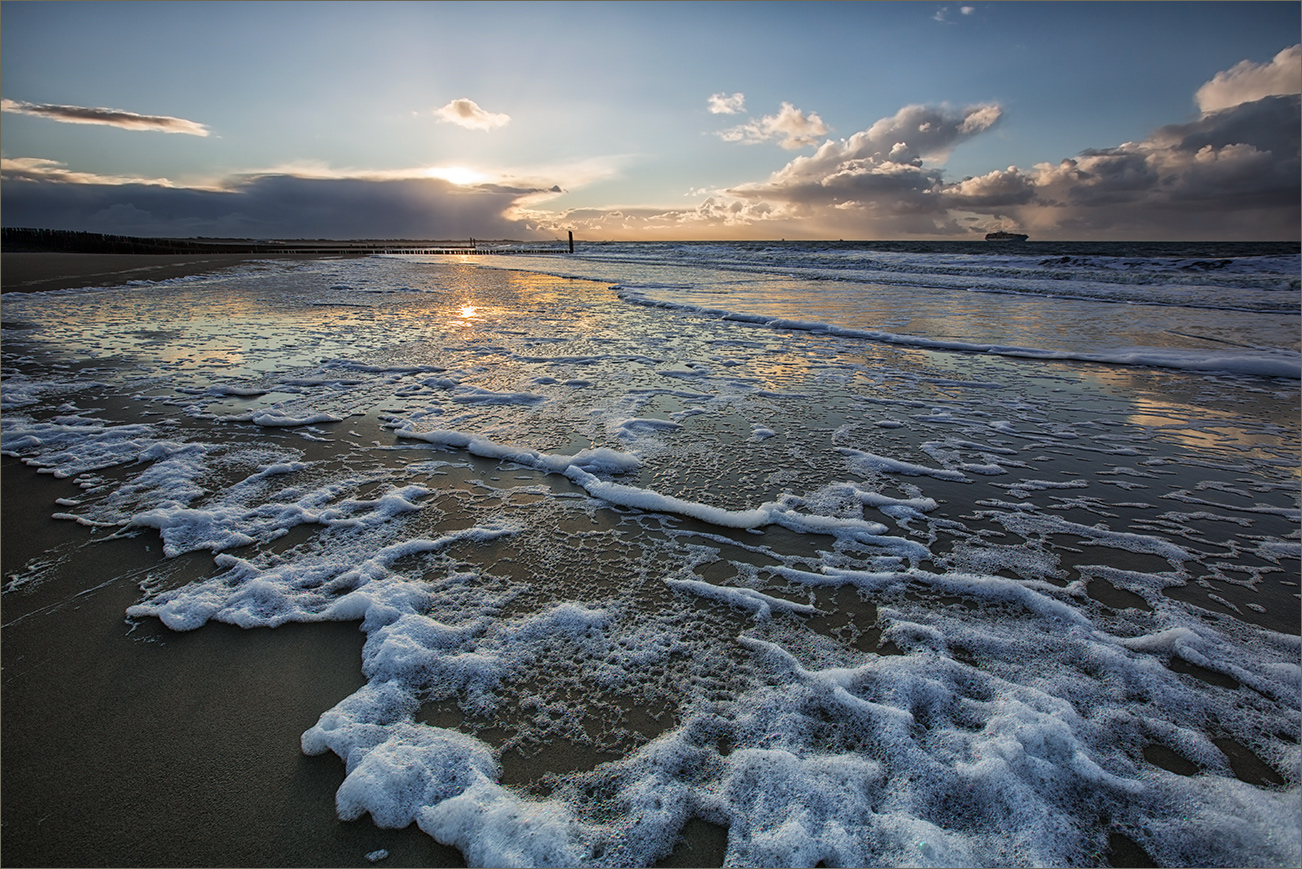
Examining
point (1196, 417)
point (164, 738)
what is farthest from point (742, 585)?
point (1196, 417)

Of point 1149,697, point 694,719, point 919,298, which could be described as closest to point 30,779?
point 694,719

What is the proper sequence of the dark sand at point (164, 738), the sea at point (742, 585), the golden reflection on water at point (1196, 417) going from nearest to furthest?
the dark sand at point (164, 738) < the sea at point (742, 585) < the golden reflection on water at point (1196, 417)

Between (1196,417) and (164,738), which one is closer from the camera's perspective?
(164,738)

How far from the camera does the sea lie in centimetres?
170

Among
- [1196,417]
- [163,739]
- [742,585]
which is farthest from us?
[1196,417]

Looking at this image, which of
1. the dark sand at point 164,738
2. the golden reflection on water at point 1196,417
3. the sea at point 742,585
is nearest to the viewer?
the dark sand at point 164,738

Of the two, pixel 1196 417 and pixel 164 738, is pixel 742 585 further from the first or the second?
pixel 1196 417

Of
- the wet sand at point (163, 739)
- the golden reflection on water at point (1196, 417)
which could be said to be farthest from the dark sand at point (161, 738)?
the golden reflection on water at point (1196, 417)

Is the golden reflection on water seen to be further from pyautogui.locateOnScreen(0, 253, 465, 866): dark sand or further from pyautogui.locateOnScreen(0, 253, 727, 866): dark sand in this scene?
pyautogui.locateOnScreen(0, 253, 465, 866): dark sand

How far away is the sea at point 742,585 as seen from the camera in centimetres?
170

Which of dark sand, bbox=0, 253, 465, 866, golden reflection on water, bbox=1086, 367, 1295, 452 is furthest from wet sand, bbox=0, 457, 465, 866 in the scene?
golden reflection on water, bbox=1086, 367, 1295, 452

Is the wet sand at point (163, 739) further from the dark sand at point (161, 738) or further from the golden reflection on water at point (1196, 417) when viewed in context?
the golden reflection on water at point (1196, 417)

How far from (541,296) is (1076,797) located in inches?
652

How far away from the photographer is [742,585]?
9.18 feet
